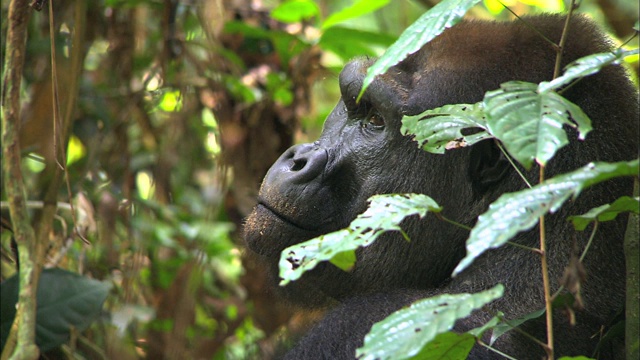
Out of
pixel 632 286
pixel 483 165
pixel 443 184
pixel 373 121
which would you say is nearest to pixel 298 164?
pixel 373 121

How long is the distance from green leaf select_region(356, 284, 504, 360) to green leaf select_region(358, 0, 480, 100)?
0.44 m

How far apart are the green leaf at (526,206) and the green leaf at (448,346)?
0.29m

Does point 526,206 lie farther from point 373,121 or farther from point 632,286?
point 373,121

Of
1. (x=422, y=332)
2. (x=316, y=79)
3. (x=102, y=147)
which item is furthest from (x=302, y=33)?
(x=422, y=332)

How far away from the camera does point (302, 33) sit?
4617 mm

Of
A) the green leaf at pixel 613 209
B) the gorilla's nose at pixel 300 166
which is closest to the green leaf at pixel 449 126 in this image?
the green leaf at pixel 613 209

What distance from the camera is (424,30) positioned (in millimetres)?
1535

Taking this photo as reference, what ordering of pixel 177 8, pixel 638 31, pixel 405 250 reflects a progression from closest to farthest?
pixel 638 31 < pixel 405 250 < pixel 177 8

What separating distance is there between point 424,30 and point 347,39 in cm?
241

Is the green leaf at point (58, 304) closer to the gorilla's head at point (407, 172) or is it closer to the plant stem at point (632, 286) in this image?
the gorilla's head at point (407, 172)

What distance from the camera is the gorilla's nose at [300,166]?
7.87ft

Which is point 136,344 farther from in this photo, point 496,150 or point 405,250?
point 496,150

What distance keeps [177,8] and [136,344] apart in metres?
1.65

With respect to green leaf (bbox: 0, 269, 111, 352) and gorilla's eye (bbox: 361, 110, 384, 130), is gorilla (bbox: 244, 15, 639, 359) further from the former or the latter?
green leaf (bbox: 0, 269, 111, 352)
